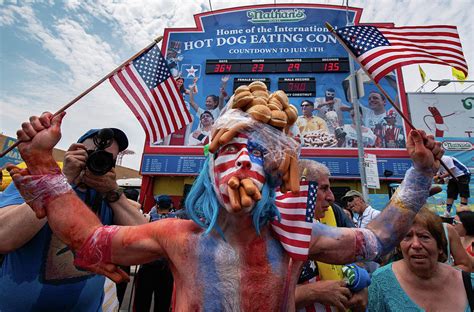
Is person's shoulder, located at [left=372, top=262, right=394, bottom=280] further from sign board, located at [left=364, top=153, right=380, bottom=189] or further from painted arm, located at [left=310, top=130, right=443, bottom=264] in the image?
sign board, located at [left=364, top=153, right=380, bottom=189]

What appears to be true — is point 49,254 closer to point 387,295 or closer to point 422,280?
point 387,295

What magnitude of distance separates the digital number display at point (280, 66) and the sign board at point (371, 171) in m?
7.47

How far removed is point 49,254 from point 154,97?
182 cm

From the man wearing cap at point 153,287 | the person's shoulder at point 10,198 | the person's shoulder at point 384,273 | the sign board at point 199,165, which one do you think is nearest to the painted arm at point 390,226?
the person's shoulder at point 384,273

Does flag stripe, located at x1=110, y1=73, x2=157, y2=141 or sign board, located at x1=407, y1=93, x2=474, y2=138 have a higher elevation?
sign board, located at x1=407, y1=93, x2=474, y2=138

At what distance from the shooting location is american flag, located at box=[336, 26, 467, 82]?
103 inches

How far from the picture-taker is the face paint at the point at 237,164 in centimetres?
122

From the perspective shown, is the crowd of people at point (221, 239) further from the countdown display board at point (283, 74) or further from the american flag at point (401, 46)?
the countdown display board at point (283, 74)

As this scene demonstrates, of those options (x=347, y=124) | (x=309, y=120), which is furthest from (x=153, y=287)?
(x=347, y=124)

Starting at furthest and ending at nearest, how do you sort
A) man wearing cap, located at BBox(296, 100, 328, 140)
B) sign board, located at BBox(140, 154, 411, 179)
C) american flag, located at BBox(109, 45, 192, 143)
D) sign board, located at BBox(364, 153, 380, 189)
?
man wearing cap, located at BBox(296, 100, 328, 140)
sign board, located at BBox(140, 154, 411, 179)
sign board, located at BBox(364, 153, 380, 189)
american flag, located at BBox(109, 45, 192, 143)

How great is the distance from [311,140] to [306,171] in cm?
1003

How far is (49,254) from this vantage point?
1.67 m

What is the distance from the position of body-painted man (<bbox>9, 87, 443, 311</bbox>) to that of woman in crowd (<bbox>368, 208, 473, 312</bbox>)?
0.81 m

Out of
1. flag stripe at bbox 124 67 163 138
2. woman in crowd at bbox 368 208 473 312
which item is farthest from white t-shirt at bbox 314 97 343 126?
woman in crowd at bbox 368 208 473 312
